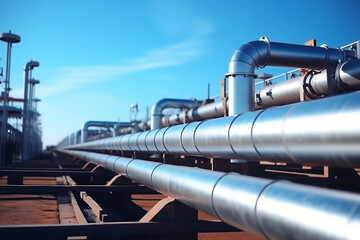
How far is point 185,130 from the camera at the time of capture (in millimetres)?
4031

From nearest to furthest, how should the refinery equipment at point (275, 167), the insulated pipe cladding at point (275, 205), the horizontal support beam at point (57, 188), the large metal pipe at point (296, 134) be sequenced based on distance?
the insulated pipe cladding at point (275, 205)
the refinery equipment at point (275, 167)
the large metal pipe at point (296, 134)
the horizontal support beam at point (57, 188)

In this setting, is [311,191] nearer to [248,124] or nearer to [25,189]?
[248,124]

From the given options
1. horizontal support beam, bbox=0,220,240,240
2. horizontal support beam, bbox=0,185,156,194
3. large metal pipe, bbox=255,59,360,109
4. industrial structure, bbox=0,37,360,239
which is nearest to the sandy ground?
horizontal support beam, bbox=0,185,156,194

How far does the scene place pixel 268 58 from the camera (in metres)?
6.13

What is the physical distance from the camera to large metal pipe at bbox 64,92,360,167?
175 centimetres

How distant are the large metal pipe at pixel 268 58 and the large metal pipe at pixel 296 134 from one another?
250 cm

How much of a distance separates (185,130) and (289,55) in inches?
117

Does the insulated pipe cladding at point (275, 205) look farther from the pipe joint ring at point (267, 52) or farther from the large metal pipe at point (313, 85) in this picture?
the pipe joint ring at point (267, 52)

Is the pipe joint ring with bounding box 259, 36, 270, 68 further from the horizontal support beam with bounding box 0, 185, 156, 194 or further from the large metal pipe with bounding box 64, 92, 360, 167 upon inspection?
the large metal pipe with bounding box 64, 92, 360, 167

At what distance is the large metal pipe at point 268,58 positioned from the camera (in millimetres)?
5855

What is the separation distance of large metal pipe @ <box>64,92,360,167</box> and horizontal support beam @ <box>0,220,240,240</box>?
690 millimetres

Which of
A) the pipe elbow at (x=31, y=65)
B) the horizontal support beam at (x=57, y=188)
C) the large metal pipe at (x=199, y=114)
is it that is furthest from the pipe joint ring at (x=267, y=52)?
the pipe elbow at (x=31, y=65)

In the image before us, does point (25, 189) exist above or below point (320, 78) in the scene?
below

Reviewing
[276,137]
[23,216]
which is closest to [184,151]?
[276,137]
